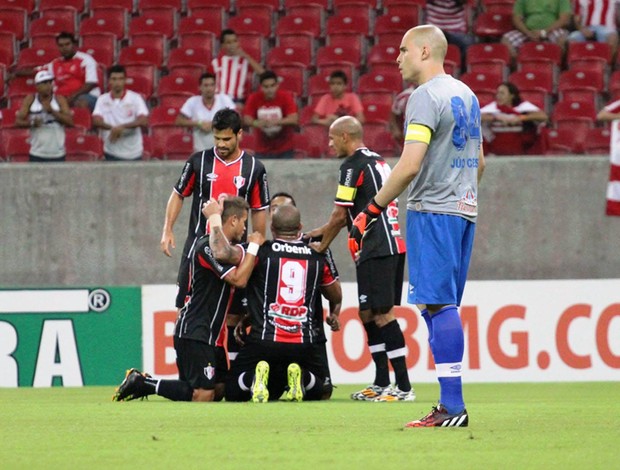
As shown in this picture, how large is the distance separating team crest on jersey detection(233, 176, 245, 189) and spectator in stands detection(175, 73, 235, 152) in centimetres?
427

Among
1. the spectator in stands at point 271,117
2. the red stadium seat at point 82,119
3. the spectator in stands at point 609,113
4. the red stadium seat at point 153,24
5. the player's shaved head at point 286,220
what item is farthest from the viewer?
the red stadium seat at point 153,24

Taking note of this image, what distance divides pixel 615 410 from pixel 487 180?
594cm

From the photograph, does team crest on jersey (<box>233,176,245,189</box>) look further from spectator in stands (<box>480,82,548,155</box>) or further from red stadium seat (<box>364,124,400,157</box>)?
spectator in stands (<box>480,82,548,155</box>)

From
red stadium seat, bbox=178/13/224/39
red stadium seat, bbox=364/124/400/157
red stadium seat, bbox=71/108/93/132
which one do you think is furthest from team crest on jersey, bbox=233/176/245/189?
red stadium seat, bbox=178/13/224/39

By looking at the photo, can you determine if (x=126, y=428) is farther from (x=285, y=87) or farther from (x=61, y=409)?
(x=285, y=87)

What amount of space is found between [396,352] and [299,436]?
3.30 meters

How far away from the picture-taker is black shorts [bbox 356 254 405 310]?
357 inches

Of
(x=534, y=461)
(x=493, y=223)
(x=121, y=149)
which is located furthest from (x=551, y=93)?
(x=534, y=461)

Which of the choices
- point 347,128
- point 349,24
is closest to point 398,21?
point 349,24

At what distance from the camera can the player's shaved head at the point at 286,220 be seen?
29.5 ft

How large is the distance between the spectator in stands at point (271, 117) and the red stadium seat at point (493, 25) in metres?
2.84

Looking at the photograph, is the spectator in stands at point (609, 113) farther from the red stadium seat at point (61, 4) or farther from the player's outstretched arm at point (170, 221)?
the red stadium seat at point (61, 4)

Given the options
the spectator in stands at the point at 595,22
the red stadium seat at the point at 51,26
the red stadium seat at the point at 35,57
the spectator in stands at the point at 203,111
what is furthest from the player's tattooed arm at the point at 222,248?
the red stadium seat at the point at 51,26

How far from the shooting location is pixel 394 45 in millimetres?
15430
